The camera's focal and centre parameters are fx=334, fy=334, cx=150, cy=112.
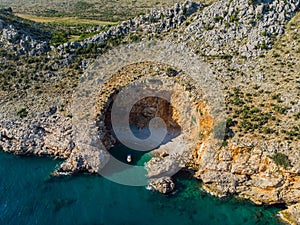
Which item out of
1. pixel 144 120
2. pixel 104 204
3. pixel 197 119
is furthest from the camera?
pixel 144 120

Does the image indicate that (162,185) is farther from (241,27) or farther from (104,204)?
(241,27)

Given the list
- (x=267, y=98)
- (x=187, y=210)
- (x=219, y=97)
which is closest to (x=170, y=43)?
(x=219, y=97)

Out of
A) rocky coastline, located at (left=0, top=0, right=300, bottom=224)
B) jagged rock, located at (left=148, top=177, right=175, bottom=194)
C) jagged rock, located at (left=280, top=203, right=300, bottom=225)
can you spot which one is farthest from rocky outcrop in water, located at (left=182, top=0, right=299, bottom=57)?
jagged rock, located at (left=280, top=203, right=300, bottom=225)

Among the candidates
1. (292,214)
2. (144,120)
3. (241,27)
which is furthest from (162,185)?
(241,27)

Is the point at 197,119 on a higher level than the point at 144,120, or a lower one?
higher

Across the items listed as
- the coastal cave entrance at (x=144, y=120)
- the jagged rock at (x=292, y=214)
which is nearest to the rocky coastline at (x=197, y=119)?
the jagged rock at (x=292, y=214)

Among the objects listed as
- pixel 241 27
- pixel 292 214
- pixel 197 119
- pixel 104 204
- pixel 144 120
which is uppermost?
pixel 241 27
